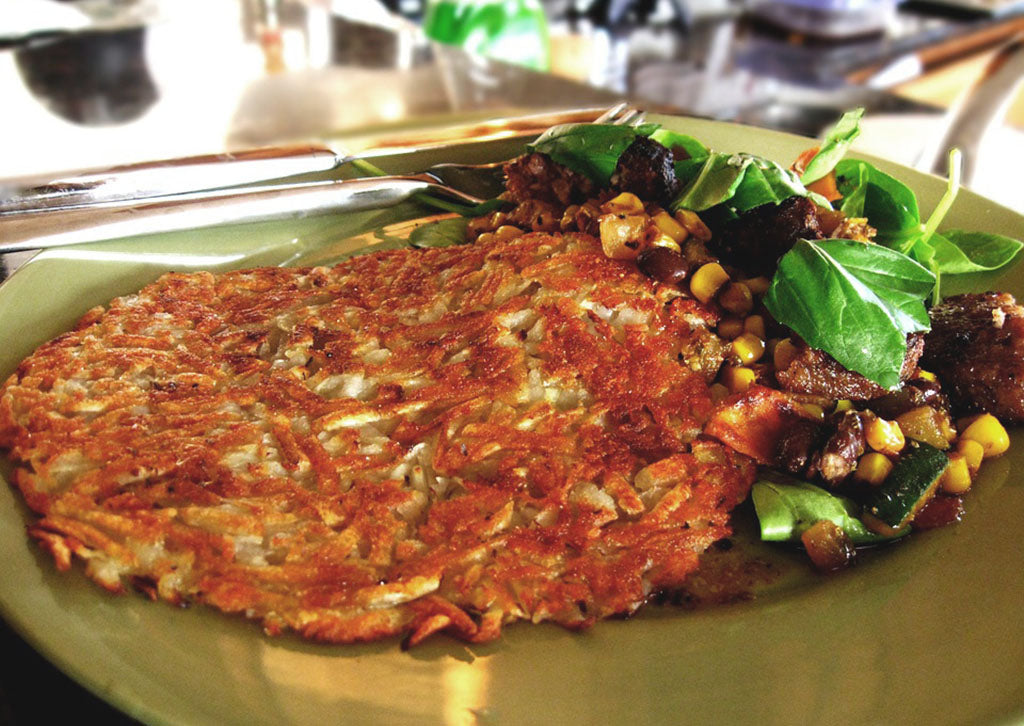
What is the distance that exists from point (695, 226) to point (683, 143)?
0.50m

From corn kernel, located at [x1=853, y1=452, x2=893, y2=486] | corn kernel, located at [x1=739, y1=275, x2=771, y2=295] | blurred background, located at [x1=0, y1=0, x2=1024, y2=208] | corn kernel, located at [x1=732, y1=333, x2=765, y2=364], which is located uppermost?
corn kernel, located at [x1=739, y1=275, x2=771, y2=295]

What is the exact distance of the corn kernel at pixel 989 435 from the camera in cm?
220

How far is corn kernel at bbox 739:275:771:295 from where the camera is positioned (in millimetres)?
2385

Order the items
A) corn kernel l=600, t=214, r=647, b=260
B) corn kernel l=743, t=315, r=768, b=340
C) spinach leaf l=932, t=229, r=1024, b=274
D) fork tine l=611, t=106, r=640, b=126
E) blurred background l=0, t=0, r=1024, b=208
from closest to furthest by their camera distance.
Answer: corn kernel l=743, t=315, r=768, b=340 → corn kernel l=600, t=214, r=647, b=260 → spinach leaf l=932, t=229, r=1024, b=274 → fork tine l=611, t=106, r=640, b=126 → blurred background l=0, t=0, r=1024, b=208

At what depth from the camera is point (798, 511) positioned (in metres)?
1.97

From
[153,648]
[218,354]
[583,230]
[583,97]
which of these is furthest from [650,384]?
[583,97]

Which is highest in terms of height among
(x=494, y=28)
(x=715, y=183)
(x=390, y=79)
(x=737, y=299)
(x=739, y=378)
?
(x=715, y=183)

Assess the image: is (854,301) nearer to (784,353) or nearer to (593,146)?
(784,353)

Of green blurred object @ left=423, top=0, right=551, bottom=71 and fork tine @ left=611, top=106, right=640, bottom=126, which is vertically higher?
fork tine @ left=611, top=106, right=640, bottom=126

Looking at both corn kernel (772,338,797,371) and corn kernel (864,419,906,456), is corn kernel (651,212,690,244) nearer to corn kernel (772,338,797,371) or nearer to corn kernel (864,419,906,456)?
corn kernel (772,338,797,371)

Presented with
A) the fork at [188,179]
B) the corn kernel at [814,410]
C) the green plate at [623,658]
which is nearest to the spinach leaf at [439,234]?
the fork at [188,179]

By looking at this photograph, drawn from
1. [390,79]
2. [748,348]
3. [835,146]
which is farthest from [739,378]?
[390,79]

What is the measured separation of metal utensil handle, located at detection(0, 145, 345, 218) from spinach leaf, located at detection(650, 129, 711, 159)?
1.14 metres

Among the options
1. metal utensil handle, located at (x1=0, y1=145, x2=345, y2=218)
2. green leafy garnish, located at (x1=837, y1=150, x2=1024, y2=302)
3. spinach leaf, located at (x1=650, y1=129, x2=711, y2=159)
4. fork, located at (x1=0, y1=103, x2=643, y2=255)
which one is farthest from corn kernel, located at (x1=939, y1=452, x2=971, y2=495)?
metal utensil handle, located at (x1=0, y1=145, x2=345, y2=218)
